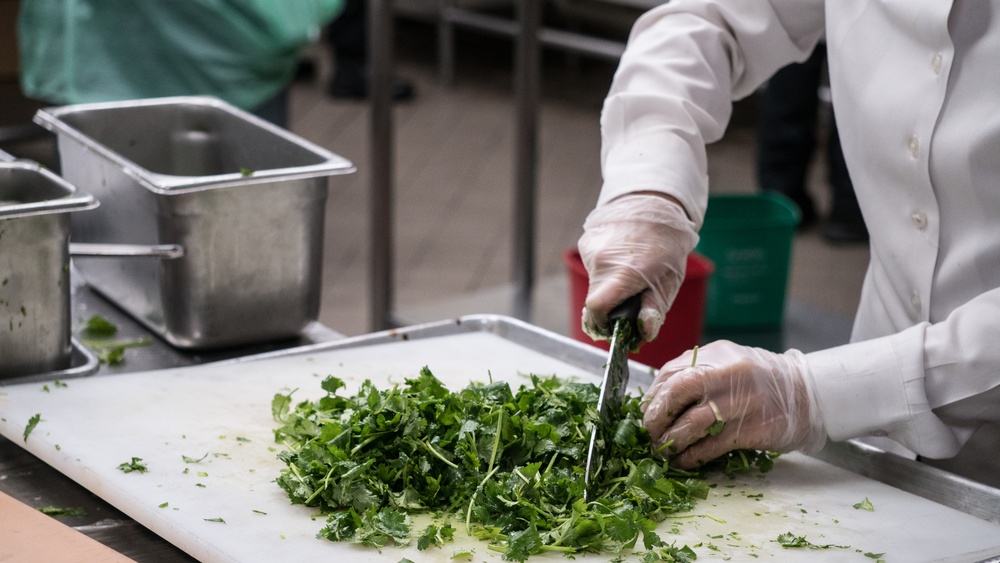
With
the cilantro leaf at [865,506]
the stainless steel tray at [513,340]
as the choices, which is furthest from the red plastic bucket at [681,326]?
the cilantro leaf at [865,506]

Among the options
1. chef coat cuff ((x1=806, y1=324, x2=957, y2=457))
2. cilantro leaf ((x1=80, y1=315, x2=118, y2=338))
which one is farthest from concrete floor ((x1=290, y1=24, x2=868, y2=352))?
chef coat cuff ((x1=806, y1=324, x2=957, y2=457))

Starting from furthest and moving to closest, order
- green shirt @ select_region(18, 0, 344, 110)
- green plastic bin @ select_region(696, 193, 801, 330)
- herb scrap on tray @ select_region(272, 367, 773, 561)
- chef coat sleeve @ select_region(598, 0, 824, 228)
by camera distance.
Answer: green shirt @ select_region(18, 0, 344, 110), green plastic bin @ select_region(696, 193, 801, 330), chef coat sleeve @ select_region(598, 0, 824, 228), herb scrap on tray @ select_region(272, 367, 773, 561)

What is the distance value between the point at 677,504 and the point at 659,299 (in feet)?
1.10

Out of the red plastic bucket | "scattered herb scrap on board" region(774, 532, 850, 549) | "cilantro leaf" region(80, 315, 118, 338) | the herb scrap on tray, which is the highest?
the herb scrap on tray

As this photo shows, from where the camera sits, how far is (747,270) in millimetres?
2875

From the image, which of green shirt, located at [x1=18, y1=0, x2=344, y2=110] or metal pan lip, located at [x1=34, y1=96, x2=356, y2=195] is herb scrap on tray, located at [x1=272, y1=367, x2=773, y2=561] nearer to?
metal pan lip, located at [x1=34, y1=96, x2=356, y2=195]

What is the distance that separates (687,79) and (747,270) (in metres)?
1.34

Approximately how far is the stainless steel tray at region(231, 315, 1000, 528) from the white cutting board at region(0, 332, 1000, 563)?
38mm

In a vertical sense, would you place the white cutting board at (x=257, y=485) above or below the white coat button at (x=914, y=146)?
below

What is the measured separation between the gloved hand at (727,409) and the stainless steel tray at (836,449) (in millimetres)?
72

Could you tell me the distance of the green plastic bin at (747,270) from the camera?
286cm

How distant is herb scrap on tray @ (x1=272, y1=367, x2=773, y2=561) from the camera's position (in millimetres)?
1102

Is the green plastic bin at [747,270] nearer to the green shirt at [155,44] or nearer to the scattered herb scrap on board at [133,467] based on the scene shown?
the green shirt at [155,44]

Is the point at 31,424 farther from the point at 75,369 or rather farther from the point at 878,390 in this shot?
the point at 878,390
